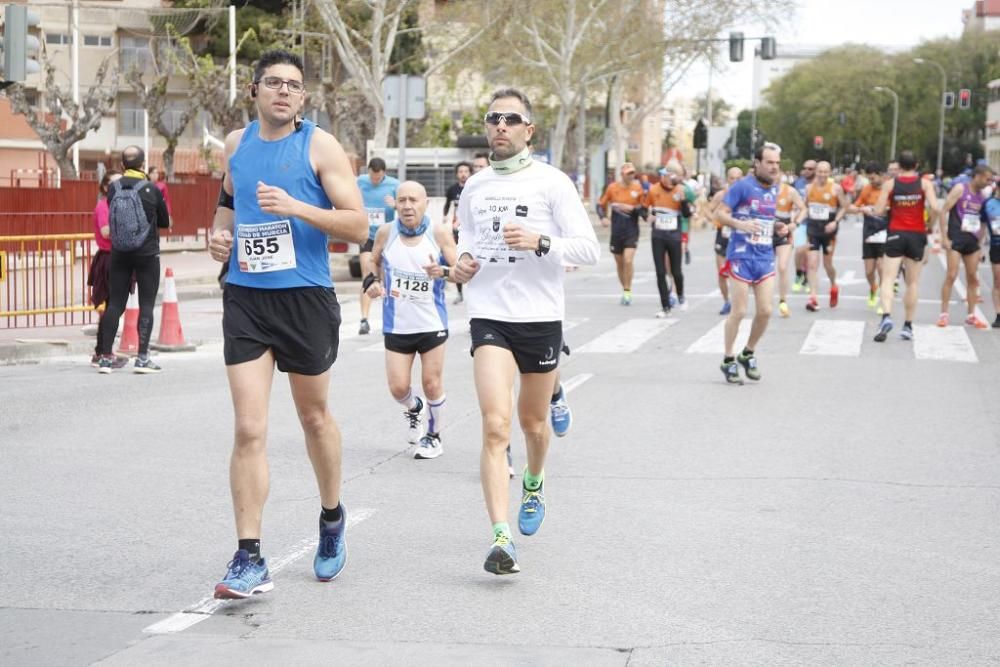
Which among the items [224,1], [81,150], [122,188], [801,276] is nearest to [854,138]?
[81,150]

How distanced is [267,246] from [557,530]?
2.22m

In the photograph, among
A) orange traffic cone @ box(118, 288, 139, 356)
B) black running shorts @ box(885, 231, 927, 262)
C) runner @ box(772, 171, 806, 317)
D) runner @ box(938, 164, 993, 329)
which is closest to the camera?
orange traffic cone @ box(118, 288, 139, 356)

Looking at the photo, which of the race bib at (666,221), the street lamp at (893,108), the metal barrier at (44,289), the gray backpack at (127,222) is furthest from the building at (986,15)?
the gray backpack at (127,222)

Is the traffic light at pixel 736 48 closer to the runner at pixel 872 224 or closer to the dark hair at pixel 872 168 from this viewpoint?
the runner at pixel 872 224

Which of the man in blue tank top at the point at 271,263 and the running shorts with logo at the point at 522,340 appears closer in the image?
the man in blue tank top at the point at 271,263

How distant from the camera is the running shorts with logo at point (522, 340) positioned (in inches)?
267

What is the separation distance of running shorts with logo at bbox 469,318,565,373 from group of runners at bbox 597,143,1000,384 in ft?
21.0

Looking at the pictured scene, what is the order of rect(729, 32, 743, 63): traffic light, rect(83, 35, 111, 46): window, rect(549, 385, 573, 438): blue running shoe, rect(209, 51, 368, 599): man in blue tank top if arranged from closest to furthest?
rect(209, 51, 368, 599): man in blue tank top → rect(549, 385, 573, 438): blue running shoe → rect(729, 32, 743, 63): traffic light → rect(83, 35, 111, 46): window

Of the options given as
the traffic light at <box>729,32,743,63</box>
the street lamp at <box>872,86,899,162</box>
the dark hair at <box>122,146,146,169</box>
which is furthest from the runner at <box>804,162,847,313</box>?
the street lamp at <box>872,86,899,162</box>

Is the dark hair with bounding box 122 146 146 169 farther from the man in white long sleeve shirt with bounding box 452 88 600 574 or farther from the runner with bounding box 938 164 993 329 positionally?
the runner with bounding box 938 164 993 329

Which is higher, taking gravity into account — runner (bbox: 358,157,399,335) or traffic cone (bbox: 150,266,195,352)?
runner (bbox: 358,157,399,335)

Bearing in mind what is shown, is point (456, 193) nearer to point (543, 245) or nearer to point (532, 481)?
point (532, 481)

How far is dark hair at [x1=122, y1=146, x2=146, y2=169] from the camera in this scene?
13.3m

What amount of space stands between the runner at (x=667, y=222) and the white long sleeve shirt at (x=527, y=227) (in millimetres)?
12649
